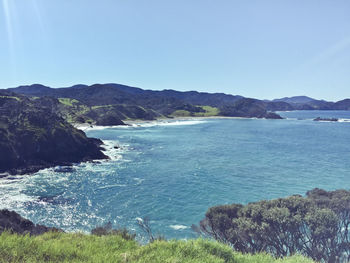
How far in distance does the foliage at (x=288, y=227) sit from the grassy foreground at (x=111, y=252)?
42.3ft

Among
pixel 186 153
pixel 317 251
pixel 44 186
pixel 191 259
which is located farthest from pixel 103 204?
pixel 186 153

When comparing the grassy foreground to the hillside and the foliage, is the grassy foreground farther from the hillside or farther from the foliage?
the hillside

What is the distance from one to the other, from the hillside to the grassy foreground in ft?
188

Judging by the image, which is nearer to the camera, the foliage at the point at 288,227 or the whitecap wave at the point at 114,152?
A: the foliage at the point at 288,227

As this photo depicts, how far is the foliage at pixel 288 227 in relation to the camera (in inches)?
842

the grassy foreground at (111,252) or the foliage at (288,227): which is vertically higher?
the grassy foreground at (111,252)

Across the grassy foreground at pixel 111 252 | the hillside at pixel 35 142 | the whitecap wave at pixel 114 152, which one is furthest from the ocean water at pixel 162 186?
the grassy foreground at pixel 111 252

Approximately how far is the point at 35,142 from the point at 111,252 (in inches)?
2723

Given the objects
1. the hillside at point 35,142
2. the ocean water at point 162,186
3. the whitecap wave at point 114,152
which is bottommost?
the ocean water at point 162,186

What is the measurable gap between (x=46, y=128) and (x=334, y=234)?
79.7m

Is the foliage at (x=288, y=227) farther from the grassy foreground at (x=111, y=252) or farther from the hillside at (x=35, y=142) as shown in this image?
the hillside at (x=35, y=142)

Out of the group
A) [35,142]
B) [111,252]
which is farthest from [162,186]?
[35,142]

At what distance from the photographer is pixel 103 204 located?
1519 inches

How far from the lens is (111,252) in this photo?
8.65 metres
